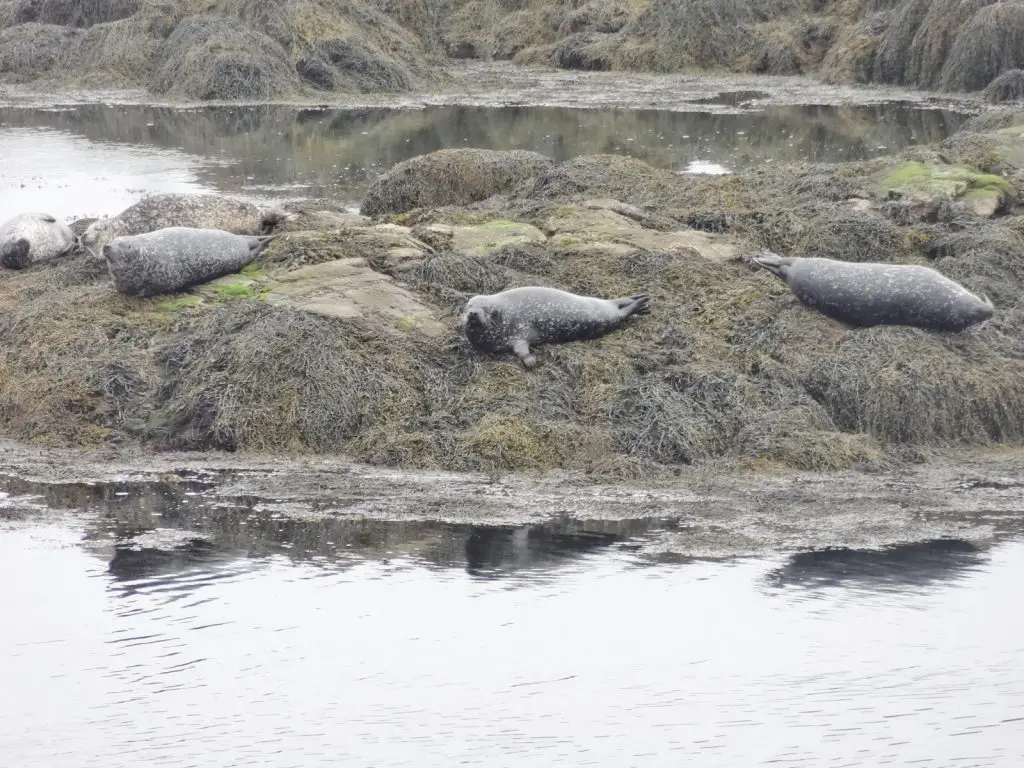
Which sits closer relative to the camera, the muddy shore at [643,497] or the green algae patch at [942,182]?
the muddy shore at [643,497]

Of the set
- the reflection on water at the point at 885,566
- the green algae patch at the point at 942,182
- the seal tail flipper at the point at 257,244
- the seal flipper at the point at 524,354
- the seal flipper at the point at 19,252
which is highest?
the green algae patch at the point at 942,182

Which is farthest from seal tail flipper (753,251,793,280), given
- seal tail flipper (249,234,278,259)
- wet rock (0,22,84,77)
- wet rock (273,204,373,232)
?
wet rock (0,22,84,77)

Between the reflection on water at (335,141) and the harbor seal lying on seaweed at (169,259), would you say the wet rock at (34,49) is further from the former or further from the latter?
the harbor seal lying on seaweed at (169,259)

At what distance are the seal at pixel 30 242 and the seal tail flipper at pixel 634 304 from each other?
406cm

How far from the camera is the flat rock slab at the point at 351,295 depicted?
7.48 metres

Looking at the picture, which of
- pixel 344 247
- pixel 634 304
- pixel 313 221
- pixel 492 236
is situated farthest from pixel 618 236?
pixel 313 221

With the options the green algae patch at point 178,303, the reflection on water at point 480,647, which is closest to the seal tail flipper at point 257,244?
the green algae patch at point 178,303

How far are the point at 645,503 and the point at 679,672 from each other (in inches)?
61.0

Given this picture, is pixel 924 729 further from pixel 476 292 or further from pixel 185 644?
pixel 476 292

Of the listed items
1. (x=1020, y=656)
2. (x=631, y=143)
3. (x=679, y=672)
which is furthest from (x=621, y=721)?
(x=631, y=143)

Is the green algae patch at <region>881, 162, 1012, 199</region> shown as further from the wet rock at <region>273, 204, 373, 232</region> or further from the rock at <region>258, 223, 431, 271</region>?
the wet rock at <region>273, 204, 373, 232</region>

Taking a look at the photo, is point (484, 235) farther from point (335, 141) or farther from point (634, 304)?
point (335, 141)

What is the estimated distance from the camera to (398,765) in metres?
3.82

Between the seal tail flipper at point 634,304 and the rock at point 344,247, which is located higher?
the rock at point 344,247
